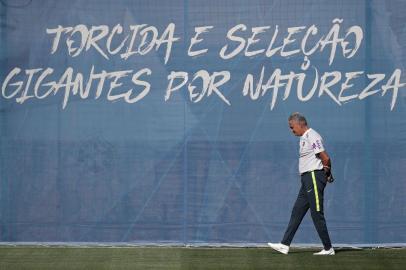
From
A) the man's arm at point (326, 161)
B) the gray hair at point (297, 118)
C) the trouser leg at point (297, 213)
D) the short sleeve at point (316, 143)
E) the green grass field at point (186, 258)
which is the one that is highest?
the gray hair at point (297, 118)

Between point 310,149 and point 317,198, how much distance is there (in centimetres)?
51

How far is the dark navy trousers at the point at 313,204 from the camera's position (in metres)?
12.7

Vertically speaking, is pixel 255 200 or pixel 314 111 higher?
pixel 314 111

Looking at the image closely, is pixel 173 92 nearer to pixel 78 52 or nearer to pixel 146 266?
pixel 78 52

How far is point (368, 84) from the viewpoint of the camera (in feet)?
45.2

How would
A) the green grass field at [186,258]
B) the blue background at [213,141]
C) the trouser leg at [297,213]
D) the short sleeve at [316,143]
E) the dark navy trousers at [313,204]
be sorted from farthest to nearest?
the blue background at [213,141] < the trouser leg at [297,213] < the dark navy trousers at [313,204] < the short sleeve at [316,143] < the green grass field at [186,258]

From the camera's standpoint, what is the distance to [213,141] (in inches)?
543

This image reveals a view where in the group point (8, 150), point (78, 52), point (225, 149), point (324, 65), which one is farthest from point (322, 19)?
point (8, 150)

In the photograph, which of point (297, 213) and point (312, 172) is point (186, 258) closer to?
point (297, 213)

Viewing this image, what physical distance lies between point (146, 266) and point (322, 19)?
11.5 feet

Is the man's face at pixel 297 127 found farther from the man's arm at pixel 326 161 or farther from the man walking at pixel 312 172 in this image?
the man's arm at pixel 326 161

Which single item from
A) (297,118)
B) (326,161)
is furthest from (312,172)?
(297,118)

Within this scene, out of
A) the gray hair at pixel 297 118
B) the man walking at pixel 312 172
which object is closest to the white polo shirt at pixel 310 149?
the man walking at pixel 312 172

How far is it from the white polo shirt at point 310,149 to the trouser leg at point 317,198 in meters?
0.08
